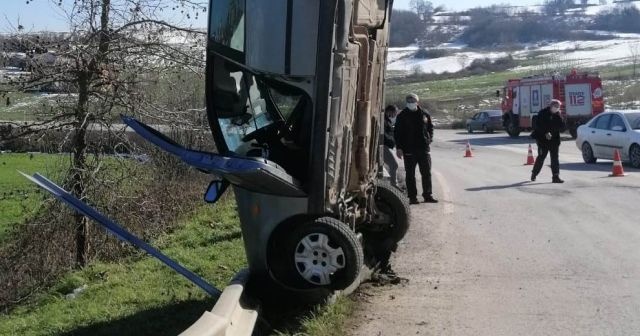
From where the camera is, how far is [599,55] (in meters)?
99.1

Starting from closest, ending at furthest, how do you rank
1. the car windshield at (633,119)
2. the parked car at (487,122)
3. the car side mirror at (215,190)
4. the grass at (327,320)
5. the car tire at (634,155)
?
1. the grass at (327,320)
2. the car side mirror at (215,190)
3. the car tire at (634,155)
4. the car windshield at (633,119)
5. the parked car at (487,122)

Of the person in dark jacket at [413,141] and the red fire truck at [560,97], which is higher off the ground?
the red fire truck at [560,97]

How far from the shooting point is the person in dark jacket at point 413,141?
13.2 metres

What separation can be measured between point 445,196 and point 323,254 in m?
8.85

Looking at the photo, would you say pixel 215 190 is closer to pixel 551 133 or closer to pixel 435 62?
pixel 551 133

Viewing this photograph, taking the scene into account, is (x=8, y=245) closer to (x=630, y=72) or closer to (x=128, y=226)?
(x=128, y=226)

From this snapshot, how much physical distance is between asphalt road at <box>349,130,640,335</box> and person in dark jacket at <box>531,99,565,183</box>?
1.05 meters

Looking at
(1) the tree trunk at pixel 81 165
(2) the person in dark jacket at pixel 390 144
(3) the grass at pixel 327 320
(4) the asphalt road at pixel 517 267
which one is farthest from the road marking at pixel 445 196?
(3) the grass at pixel 327 320

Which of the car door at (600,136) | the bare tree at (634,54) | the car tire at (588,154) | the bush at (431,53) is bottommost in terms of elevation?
the car tire at (588,154)

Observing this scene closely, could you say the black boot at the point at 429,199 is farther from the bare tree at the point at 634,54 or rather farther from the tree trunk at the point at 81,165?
the bare tree at the point at 634,54

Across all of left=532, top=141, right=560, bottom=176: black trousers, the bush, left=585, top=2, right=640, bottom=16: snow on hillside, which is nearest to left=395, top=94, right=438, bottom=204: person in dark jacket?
left=532, top=141, right=560, bottom=176: black trousers

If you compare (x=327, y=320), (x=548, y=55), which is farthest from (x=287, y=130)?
(x=548, y=55)

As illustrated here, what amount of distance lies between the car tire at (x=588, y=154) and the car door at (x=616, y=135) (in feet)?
1.97

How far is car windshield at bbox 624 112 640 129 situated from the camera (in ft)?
66.1
